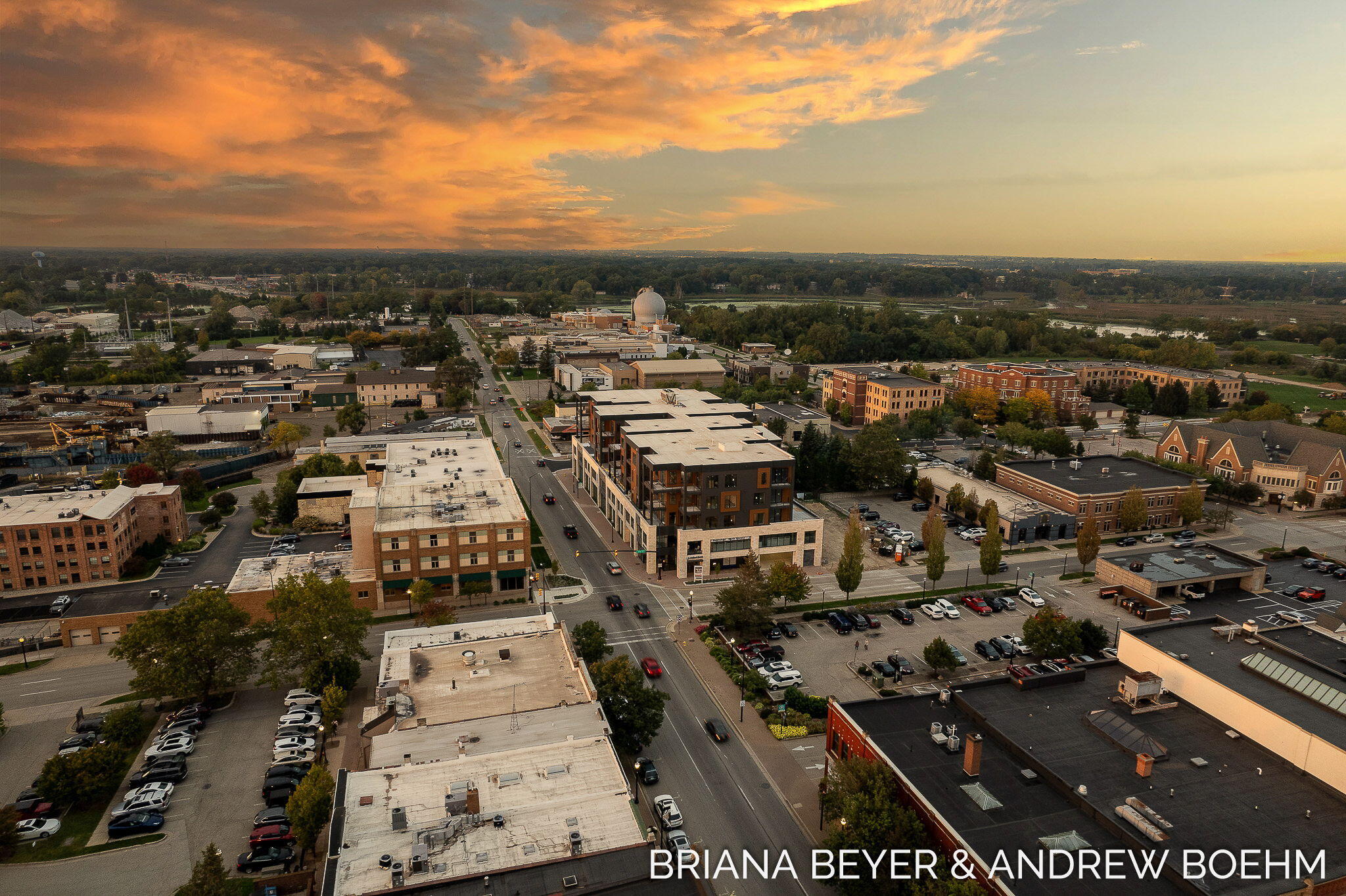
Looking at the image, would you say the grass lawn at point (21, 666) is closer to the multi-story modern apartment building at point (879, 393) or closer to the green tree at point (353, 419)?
the green tree at point (353, 419)

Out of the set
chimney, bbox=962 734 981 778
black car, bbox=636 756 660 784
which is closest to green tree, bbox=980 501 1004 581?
chimney, bbox=962 734 981 778

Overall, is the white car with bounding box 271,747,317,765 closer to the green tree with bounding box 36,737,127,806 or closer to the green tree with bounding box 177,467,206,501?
the green tree with bounding box 36,737,127,806

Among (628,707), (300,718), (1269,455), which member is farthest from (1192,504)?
(300,718)

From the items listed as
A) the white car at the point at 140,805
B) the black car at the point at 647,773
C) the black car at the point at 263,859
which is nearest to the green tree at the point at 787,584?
the black car at the point at 647,773

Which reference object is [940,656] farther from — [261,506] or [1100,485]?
[261,506]

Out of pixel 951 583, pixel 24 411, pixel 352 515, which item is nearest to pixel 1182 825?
pixel 951 583
